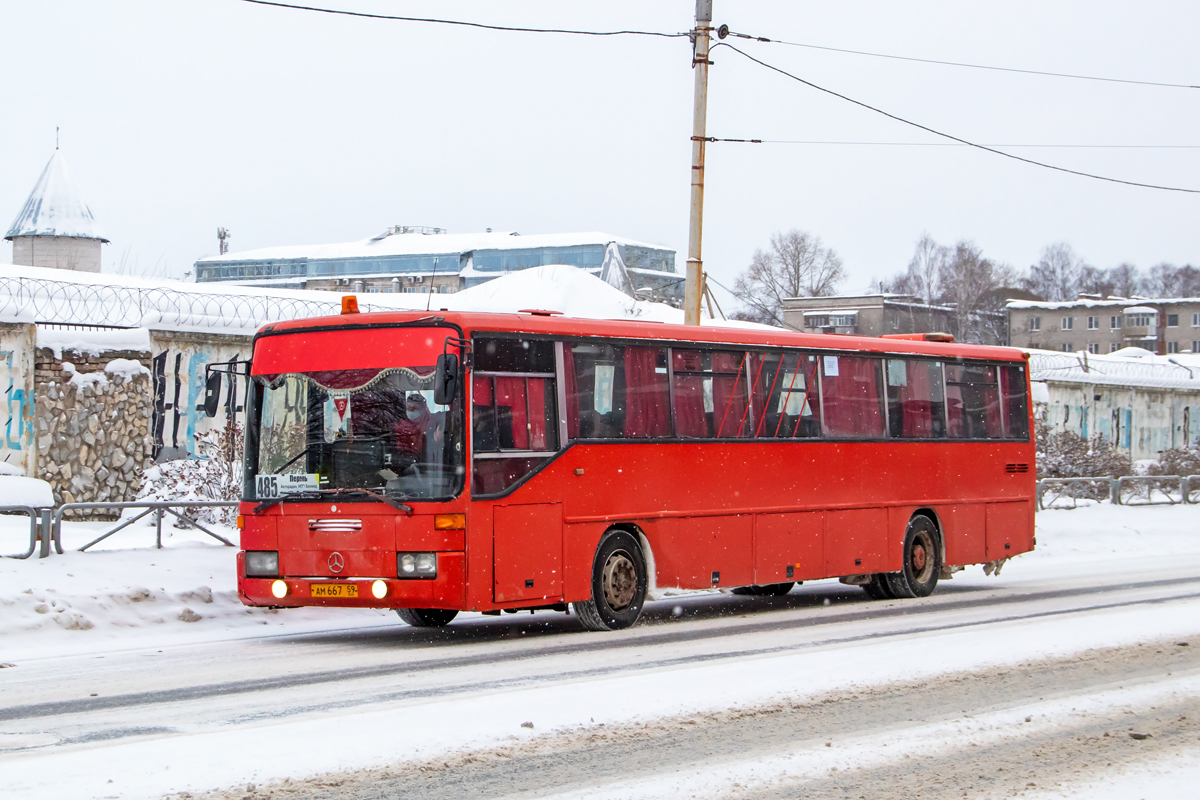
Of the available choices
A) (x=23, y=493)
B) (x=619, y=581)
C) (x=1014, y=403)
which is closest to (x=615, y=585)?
(x=619, y=581)

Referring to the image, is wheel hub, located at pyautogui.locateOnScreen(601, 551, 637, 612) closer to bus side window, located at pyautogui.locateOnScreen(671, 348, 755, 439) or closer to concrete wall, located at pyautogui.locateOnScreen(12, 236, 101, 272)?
bus side window, located at pyautogui.locateOnScreen(671, 348, 755, 439)

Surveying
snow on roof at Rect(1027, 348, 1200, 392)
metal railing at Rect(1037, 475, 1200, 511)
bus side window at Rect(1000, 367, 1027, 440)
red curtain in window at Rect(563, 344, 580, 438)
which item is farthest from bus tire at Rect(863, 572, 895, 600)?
snow on roof at Rect(1027, 348, 1200, 392)

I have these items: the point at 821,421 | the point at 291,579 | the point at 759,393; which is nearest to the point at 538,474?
the point at 291,579

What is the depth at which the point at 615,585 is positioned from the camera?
14.1 m

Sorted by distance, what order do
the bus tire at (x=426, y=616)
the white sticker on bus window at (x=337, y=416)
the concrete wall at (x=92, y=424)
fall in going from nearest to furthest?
the white sticker on bus window at (x=337, y=416) → the bus tire at (x=426, y=616) → the concrete wall at (x=92, y=424)

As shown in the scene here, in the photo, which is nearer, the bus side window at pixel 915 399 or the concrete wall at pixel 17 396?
the bus side window at pixel 915 399

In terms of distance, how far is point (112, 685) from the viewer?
10.1m

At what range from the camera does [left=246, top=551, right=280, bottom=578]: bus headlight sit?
1294 cm

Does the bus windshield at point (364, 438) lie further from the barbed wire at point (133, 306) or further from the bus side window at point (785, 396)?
the barbed wire at point (133, 306)

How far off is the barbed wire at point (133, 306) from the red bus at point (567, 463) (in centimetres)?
998

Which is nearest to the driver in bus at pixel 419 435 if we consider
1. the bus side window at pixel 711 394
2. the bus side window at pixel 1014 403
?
the bus side window at pixel 711 394

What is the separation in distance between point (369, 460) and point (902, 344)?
814 centimetres

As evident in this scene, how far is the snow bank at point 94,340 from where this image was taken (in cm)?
2159

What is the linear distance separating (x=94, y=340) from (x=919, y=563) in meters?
13.4
